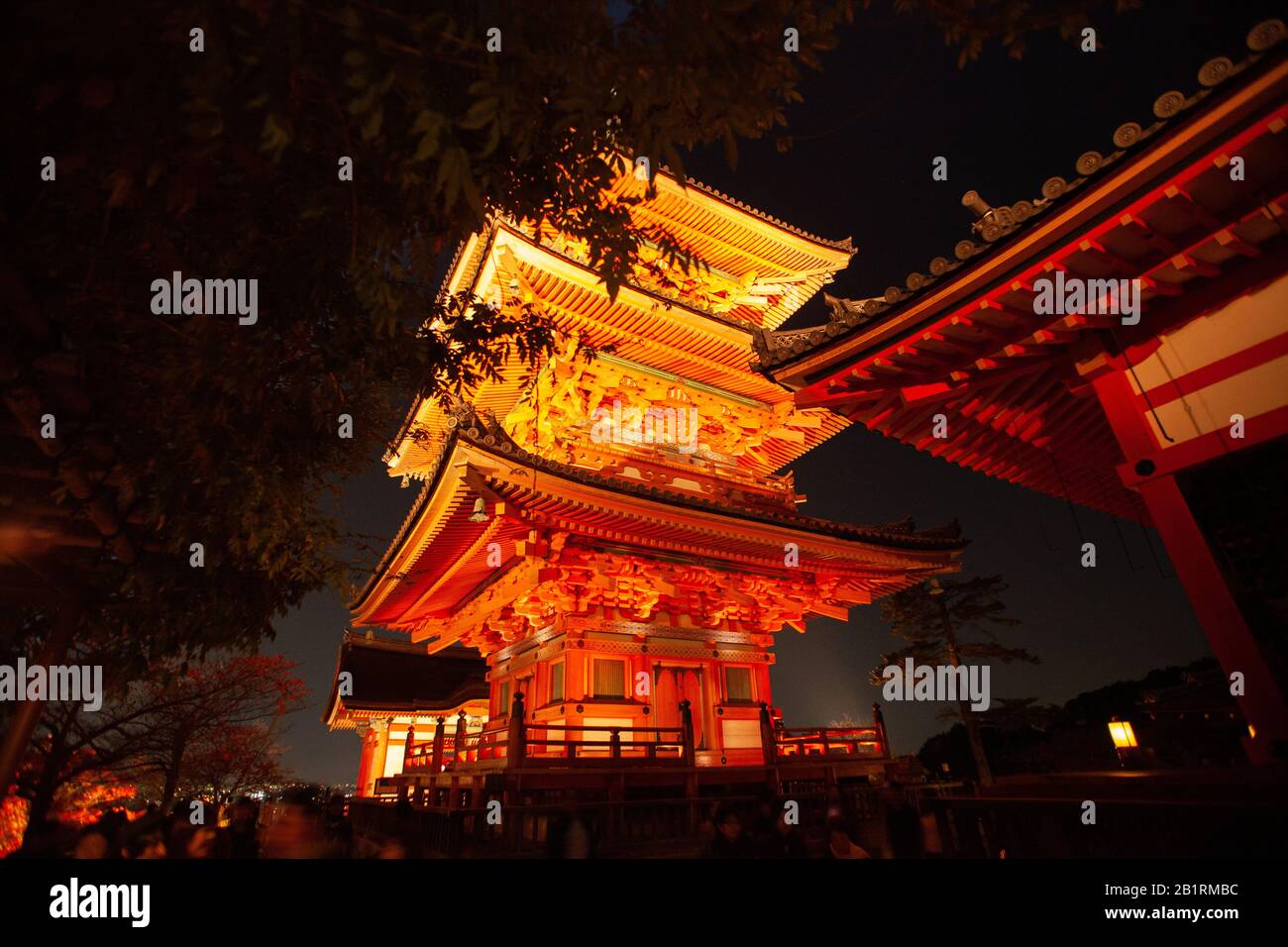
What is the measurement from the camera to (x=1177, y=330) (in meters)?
4.95

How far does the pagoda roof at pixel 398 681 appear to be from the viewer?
73.4 ft

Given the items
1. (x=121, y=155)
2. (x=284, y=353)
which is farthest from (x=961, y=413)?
(x=121, y=155)

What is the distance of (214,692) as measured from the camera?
14.9m

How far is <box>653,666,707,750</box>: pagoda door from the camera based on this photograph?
11484 millimetres

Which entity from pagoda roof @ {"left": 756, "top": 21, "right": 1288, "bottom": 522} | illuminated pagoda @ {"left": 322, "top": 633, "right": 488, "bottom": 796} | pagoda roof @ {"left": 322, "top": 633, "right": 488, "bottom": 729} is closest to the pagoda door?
pagoda roof @ {"left": 756, "top": 21, "right": 1288, "bottom": 522}

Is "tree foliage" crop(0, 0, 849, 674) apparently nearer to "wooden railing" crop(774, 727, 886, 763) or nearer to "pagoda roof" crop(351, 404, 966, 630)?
"pagoda roof" crop(351, 404, 966, 630)

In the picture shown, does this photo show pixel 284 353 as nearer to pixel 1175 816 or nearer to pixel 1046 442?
pixel 1175 816

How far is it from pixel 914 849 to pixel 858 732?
7293 mm

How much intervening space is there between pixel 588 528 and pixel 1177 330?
8237 millimetres

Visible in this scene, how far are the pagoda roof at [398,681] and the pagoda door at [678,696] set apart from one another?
12.6 metres

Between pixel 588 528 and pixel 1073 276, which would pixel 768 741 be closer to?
pixel 588 528

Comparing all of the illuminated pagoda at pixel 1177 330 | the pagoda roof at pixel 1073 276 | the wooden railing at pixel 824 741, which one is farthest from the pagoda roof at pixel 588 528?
the illuminated pagoda at pixel 1177 330

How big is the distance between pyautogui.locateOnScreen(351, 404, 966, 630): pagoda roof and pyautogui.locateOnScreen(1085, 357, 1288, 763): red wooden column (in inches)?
266

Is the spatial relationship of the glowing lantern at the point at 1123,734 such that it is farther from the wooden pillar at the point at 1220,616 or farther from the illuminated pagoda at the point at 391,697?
the illuminated pagoda at the point at 391,697
